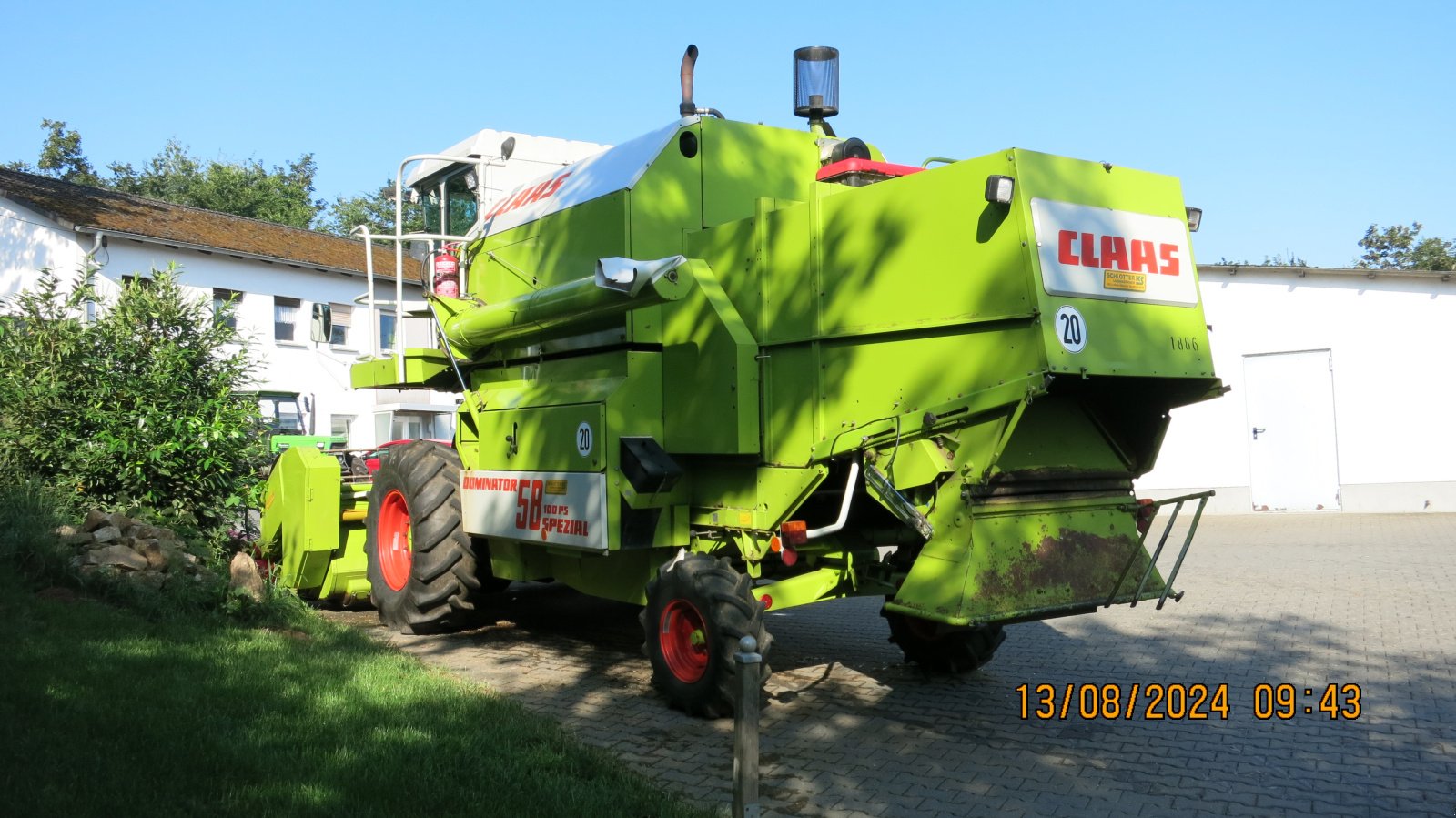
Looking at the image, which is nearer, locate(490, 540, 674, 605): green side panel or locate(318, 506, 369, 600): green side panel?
locate(490, 540, 674, 605): green side panel

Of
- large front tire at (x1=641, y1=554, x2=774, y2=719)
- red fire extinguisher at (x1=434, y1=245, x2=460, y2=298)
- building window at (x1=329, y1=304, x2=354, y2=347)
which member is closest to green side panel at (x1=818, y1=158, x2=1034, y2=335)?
large front tire at (x1=641, y1=554, x2=774, y2=719)

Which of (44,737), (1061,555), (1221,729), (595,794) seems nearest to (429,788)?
(595,794)

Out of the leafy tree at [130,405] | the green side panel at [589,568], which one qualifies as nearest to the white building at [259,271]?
the leafy tree at [130,405]

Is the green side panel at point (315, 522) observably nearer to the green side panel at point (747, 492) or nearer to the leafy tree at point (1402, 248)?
the green side panel at point (747, 492)

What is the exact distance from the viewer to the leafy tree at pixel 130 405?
927 cm

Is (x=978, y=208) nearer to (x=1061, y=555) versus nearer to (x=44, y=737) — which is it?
(x=1061, y=555)

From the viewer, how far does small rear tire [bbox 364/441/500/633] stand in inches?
306

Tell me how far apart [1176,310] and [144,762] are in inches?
198

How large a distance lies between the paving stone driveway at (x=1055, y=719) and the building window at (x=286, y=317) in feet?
65.1

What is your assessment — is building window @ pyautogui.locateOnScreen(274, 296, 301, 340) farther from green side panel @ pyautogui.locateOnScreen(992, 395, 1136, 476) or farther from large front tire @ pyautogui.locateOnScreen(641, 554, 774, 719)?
green side panel @ pyautogui.locateOnScreen(992, 395, 1136, 476)

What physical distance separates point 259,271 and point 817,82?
23.2 meters

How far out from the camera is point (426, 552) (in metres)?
7.78

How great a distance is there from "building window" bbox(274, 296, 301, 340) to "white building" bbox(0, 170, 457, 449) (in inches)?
0.9

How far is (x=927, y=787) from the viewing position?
473 centimetres
